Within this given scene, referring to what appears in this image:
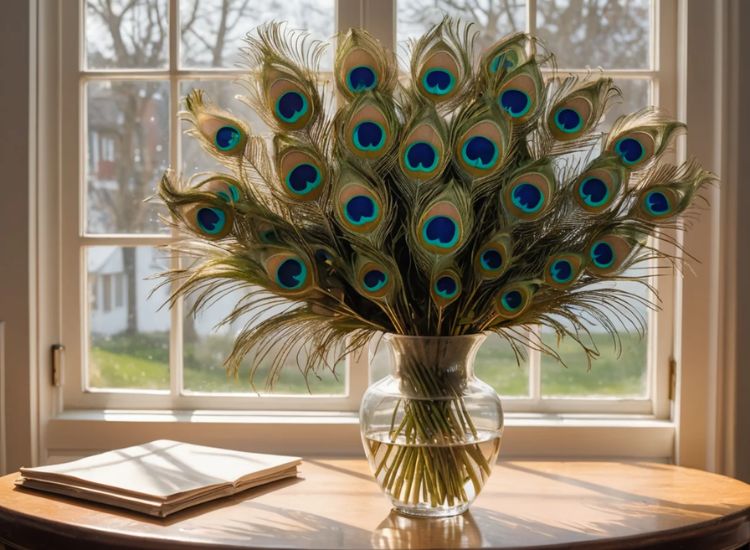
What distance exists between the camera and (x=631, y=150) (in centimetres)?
155

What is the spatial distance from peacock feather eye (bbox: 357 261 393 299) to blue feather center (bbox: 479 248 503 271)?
148mm

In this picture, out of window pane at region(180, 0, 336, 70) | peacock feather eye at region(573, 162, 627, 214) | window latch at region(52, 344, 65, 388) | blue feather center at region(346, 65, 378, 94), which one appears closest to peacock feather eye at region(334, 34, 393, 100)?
blue feather center at region(346, 65, 378, 94)

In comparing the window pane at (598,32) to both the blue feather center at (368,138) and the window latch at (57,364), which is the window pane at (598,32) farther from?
the window latch at (57,364)

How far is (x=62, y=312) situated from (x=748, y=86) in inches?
62.2

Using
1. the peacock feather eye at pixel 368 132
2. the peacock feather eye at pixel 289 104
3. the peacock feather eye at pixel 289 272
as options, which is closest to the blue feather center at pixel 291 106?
the peacock feather eye at pixel 289 104

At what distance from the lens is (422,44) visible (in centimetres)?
148

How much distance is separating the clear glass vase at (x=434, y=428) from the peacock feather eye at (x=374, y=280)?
0.12 meters

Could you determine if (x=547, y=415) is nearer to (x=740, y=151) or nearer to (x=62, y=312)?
(x=740, y=151)

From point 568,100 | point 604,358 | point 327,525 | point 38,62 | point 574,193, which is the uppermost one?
point 38,62

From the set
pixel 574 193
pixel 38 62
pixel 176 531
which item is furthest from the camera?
pixel 38 62

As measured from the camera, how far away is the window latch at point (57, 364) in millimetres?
2127

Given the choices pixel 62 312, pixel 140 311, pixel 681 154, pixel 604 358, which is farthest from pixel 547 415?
pixel 62 312

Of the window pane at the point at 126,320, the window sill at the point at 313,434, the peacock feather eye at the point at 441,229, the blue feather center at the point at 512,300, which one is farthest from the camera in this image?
the window pane at the point at 126,320

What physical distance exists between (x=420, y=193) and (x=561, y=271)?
0.26 metres
